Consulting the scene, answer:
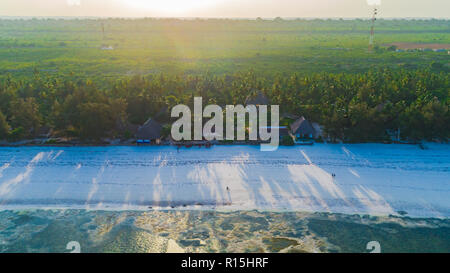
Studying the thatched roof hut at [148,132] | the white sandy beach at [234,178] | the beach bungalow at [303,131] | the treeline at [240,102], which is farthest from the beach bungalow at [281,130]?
the thatched roof hut at [148,132]

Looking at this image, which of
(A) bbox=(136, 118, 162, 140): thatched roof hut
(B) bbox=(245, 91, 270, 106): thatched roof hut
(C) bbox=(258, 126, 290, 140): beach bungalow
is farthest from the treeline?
(C) bbox=(258, 126, 290, 140): beach bungalow

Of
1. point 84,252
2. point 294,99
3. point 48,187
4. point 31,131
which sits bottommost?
point 84,252

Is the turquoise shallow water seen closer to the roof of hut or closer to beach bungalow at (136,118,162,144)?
beach bungalow at (136,118,162,144)

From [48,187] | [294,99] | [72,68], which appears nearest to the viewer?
[48,187]

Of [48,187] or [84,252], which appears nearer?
[84,252]

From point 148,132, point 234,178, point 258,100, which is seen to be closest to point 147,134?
point 148,132

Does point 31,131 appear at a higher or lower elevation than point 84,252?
higher
